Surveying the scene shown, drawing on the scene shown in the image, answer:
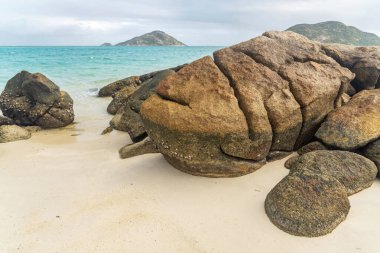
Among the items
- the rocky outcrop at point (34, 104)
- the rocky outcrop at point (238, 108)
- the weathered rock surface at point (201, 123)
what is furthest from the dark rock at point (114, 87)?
the weathered rock surface at point (201, 123)

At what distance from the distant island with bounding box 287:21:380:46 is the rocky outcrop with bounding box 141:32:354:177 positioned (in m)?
72.2

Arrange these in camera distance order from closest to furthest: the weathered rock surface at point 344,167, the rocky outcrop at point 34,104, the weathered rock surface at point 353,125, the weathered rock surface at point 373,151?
the weathered rock surface at point 344,167 < the weathered rock surface at point 373,151 < the weathered rock surface at point 353,125 < the rocky outcrop at point 34,104

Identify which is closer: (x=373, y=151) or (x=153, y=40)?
(x=373, y=151)

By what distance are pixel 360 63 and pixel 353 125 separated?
3084mm

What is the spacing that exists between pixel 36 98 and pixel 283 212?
1069cm

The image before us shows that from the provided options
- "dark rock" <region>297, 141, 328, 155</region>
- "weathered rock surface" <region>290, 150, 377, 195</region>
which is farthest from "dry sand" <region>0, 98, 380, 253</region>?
"dark rock" <region>297, 141, 328, 155</region>

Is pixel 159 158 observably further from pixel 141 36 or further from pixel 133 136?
pixel 141 36

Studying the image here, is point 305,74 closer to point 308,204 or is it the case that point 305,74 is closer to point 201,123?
point 201,123

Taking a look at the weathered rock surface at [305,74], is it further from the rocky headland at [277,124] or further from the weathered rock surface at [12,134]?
the weathered rock surface at [12,134]

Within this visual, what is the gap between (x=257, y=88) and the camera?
6828mm

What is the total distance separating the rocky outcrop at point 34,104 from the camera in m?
12.2

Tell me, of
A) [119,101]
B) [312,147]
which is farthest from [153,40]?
[312,147]

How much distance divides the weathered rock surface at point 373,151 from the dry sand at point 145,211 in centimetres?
49

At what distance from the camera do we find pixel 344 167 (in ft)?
20.4
